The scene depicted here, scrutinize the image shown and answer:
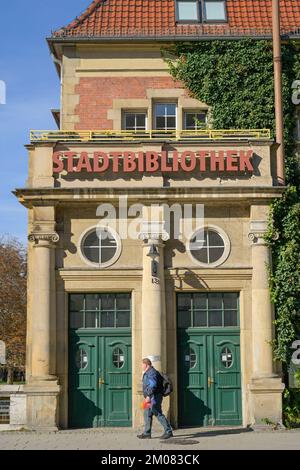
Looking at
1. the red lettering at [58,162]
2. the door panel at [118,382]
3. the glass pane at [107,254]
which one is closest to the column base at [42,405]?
the door panel at [118,382]

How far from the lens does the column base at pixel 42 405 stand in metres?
17.9

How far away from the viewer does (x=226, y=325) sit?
19.2 metres

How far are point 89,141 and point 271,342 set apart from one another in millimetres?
6694

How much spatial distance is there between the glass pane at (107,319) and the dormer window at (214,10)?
30.6ft

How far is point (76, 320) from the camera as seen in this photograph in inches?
754

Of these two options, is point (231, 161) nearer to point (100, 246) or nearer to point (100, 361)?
point (100, 246)

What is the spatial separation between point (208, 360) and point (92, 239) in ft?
13.7

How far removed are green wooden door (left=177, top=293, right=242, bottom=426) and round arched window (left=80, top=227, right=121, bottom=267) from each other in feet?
6.65

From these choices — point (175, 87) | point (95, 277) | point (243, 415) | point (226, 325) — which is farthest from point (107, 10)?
point (243, 415)

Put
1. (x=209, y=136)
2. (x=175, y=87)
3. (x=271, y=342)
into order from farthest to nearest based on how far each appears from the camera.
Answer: (x=175, y=87) < (x=209, y=136) < (x=271, y=342)
